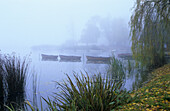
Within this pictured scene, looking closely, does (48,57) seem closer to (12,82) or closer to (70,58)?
(70,58)

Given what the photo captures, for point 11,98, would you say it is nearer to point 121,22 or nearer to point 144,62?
point 144,62

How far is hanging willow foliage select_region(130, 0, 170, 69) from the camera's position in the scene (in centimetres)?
331

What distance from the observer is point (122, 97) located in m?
1.58

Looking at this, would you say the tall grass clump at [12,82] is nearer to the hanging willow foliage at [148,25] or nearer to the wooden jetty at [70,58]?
the hanging willow foliage at [148,25]

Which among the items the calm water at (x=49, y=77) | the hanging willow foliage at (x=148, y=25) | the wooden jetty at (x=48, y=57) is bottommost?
the calm water at (x=49, y=77)

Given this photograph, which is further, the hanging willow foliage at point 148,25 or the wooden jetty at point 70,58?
the wooden jetty at point 70,58

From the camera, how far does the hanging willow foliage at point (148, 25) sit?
3311mm

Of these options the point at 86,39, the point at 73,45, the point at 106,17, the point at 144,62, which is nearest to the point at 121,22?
the point at 106,17

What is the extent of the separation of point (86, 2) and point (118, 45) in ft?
43.0

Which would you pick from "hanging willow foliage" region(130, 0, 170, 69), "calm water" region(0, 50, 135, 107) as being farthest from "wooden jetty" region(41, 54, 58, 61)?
"hanging willow foliage" region(130, 0, 170, 69)

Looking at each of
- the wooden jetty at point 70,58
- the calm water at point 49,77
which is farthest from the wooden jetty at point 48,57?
the calm water at point 49,77

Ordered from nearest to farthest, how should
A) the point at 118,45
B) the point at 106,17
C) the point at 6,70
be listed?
1. the point at 6,70
2. the point at 118,45
3. the point at 106,17

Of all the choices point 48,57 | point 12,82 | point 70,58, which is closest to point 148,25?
point 12,82

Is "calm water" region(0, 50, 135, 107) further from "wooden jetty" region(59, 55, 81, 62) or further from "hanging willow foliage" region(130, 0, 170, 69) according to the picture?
"wooden jetty" region(59, 55, 81, 62)
